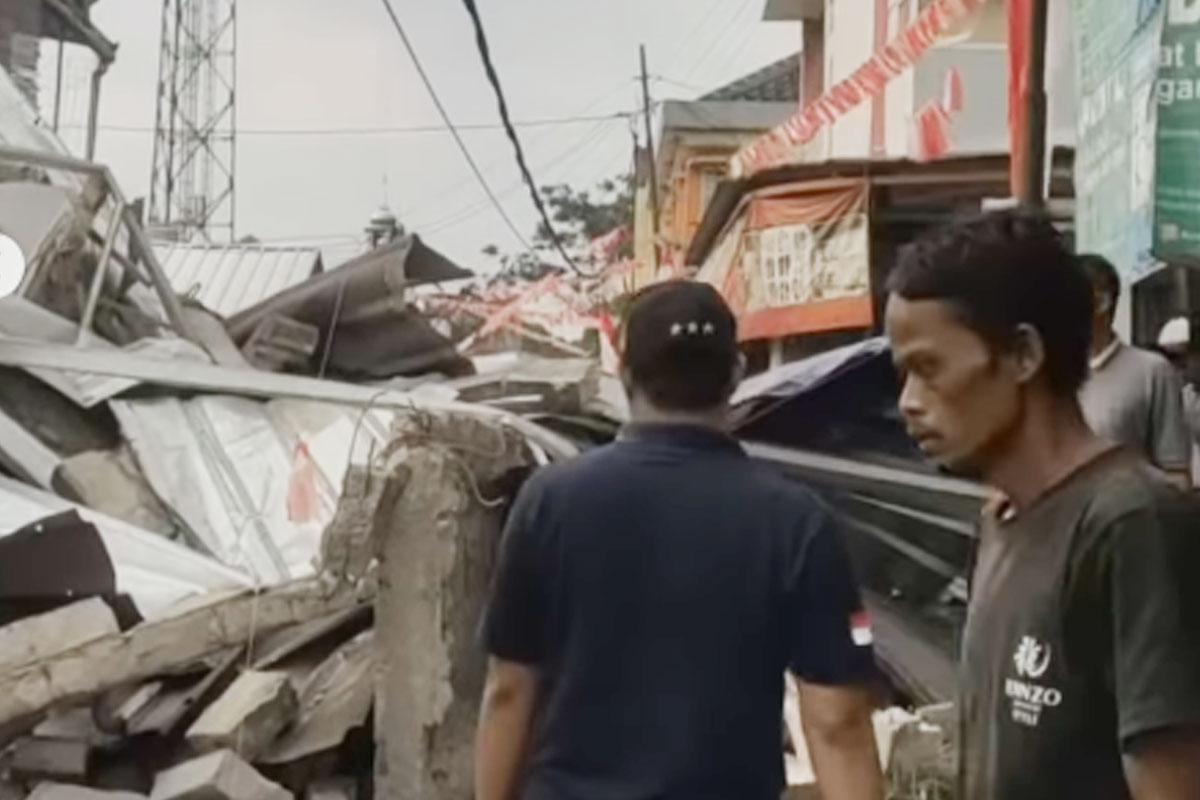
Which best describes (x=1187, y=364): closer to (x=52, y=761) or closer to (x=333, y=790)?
(x=333, y=790)

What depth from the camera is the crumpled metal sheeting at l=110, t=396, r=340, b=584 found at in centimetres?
1020

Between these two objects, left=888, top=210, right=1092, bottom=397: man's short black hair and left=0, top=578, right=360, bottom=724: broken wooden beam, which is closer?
left=888, top=210, right=1092, bottom=397: man's short black hair

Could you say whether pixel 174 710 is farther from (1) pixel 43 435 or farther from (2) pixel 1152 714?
(2) pixel 1152 714

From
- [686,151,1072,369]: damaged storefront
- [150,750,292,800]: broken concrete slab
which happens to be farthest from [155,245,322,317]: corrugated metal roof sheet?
[150,750,292,800]: broken concrete slab

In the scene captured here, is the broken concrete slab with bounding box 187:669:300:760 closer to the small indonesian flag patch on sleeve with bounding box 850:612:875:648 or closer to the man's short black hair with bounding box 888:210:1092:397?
the small indonesian flag patch on sleeve with bounding box 850:612:875:648

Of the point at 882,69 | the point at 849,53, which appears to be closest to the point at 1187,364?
the point at 882,69

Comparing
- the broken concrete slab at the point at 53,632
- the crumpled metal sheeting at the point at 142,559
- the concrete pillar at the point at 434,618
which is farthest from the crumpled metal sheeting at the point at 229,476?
the concrete pillar at the point at 434,618

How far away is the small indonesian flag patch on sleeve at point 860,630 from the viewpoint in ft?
11.7

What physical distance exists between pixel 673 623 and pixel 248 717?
4.39m

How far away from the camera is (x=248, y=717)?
25.2ft

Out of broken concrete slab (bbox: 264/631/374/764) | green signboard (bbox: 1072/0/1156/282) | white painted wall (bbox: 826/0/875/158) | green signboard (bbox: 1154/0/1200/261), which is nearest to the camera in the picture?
green signboard (bbox: 1154/0/1200/261)

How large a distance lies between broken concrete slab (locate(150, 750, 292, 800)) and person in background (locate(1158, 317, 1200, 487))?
3.18 m

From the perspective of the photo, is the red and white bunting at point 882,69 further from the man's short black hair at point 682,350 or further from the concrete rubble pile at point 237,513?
the man's short black hair at point 682,350

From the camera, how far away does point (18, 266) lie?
10523 mm
